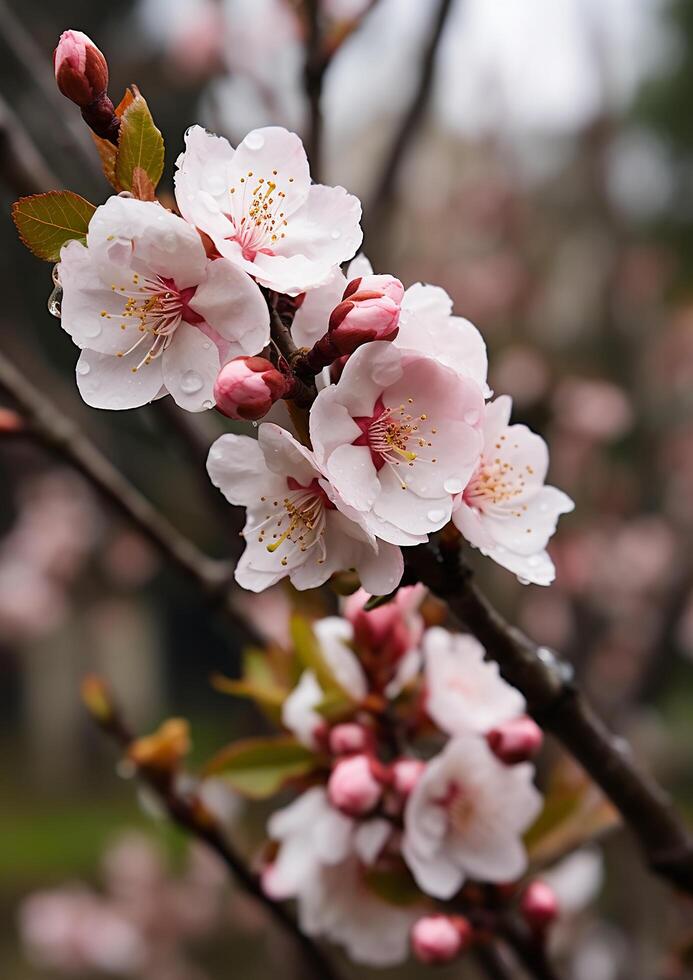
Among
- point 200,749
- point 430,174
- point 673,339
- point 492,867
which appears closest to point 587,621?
point 492,867

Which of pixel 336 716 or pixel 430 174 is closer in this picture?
pixel 336 716

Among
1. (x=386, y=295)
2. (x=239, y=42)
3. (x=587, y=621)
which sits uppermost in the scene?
(x=386, y=295)

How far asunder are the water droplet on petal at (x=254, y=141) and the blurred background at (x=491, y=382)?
446mm

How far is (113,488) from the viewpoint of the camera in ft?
3.05

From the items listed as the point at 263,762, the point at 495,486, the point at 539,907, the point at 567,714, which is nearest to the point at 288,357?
the point at 495,486

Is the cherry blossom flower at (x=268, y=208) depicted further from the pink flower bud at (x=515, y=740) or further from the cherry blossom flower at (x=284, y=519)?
the pink flower bud at (x=515, y=740)

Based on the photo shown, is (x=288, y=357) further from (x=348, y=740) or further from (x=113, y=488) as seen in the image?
(x=113, y=488)

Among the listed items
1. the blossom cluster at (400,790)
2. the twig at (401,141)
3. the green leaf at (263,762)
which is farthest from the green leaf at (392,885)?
the twig at (401,141)

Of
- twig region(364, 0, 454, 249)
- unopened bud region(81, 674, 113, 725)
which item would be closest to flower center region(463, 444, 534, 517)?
unopened bud region(81, 674, 113, 725)

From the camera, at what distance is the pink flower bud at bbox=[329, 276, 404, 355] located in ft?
1.51

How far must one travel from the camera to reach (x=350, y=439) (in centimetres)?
49

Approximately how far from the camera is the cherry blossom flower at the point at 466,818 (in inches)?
27.5

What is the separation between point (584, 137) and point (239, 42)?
148 centimetres

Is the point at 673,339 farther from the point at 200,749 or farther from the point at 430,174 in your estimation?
the point at 200,749
